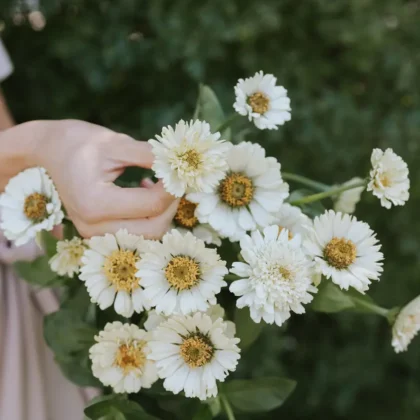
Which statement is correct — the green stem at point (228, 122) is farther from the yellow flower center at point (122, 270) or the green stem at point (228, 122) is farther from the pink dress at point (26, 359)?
the pink dress at point (26, 359)

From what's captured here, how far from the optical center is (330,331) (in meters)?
1.11

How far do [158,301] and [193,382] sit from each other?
6 cm

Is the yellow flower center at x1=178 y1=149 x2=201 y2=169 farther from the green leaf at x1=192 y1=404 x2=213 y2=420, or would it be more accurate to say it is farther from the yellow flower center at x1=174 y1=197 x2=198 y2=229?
the green leaf at x1=192 y1=404 x2=213 y2=420

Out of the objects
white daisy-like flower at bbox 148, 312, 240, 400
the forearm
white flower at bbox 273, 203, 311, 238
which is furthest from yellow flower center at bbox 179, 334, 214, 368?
the forearm

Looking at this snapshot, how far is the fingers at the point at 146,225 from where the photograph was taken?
43 cm

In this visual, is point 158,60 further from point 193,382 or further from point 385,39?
point 193,382

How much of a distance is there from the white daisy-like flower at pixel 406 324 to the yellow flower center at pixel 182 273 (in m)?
0.18

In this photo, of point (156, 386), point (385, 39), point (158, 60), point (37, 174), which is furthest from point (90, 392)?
point (385, 39)

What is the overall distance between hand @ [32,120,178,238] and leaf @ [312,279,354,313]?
5.1 inches

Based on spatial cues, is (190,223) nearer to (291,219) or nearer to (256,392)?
(291,219)

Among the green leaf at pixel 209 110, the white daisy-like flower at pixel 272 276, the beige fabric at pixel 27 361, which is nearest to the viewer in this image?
the white daisy-like flower at pixel 272 276

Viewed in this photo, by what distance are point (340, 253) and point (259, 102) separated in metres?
0.13

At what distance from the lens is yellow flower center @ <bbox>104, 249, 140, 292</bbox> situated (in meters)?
0.41

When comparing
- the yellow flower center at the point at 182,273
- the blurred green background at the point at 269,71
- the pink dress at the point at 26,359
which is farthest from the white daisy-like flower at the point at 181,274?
the blurred green background at the point at 269,71
